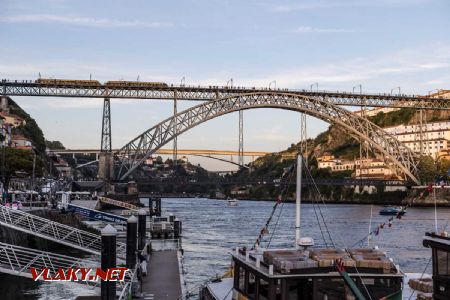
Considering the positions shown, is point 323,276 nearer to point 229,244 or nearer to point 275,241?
point 229,244

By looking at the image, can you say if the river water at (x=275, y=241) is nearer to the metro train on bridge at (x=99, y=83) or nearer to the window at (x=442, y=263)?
the window at (x=442, y=263)

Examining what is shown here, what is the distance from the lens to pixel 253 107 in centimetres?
6981

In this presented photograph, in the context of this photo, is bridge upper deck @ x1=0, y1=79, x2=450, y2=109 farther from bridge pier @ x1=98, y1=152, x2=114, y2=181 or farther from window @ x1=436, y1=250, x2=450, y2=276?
window @ x1=436, y1=250, x2=450, y2=276

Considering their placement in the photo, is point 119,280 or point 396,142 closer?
→ point 119,280

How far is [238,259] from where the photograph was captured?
12.1 meters

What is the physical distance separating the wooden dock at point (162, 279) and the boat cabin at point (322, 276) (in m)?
6.15

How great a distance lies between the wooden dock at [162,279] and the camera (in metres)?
16.6

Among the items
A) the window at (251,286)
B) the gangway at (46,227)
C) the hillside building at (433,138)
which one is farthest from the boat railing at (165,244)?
the hillside building at (433,138)

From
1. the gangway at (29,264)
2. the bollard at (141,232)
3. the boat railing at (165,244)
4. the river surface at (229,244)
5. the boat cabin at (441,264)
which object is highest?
the boat cabin at (441,264)

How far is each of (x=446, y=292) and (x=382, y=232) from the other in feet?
114

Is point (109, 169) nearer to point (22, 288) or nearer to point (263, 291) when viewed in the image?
point (22, 288)

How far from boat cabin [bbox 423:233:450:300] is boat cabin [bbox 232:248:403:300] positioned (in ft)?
1.79

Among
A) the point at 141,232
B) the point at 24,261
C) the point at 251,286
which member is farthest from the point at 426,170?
the point at 251,286

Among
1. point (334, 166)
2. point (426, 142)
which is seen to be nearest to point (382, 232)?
point (426, 142)
